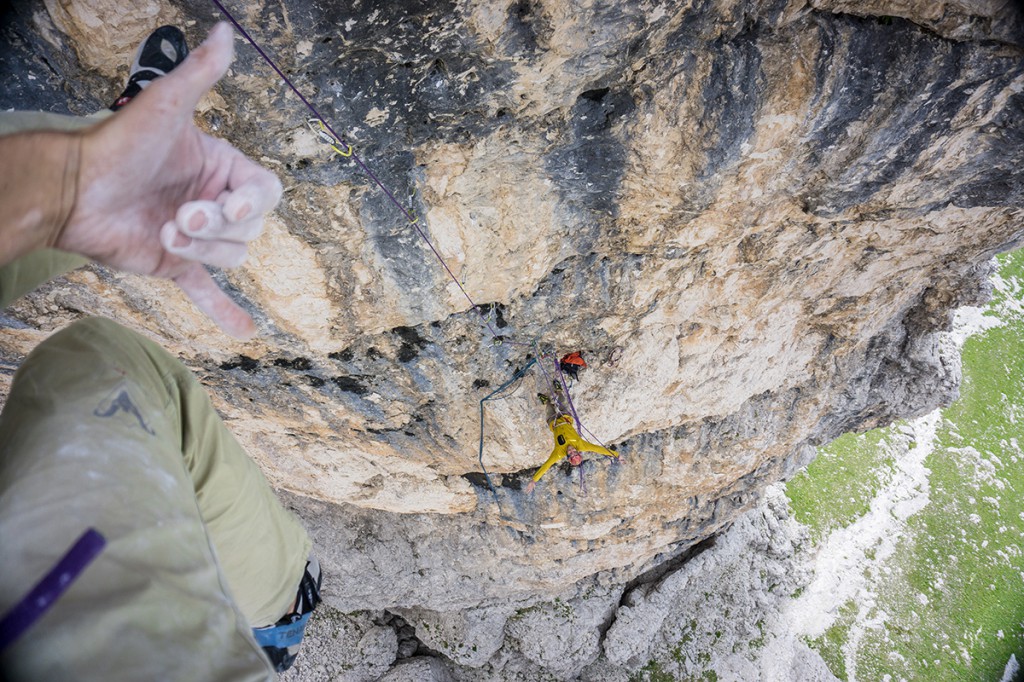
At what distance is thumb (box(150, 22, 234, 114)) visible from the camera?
1449mm

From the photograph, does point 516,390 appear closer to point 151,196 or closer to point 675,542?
point 151,196

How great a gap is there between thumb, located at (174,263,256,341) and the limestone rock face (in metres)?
0.99

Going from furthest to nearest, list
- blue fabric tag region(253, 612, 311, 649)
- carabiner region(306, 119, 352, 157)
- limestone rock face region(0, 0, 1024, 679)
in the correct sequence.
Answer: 1. blue fabric tag region(253, 612, 311, 649)
2. carabiner region(306, 119, 352, 157)
3. limestone rock face region(0, 0, 1024, 679)

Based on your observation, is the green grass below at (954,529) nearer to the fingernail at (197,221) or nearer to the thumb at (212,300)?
the thumb at (212,300)

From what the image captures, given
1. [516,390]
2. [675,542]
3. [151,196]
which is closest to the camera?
[151,196]

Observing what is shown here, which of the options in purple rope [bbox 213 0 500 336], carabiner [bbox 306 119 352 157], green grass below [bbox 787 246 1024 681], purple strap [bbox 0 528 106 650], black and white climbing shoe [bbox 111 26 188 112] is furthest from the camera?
green grass below [bbox 787 246 1024 681]

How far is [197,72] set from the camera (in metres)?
1.47

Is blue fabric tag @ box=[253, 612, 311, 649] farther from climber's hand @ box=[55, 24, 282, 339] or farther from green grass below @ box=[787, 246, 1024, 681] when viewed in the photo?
green grass below @ box=[787, 246, 1024, 681]

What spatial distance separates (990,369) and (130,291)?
15.3 meters

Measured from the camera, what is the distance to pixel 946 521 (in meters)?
10.6

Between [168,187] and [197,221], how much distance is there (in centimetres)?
20

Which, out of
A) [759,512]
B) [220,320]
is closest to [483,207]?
[220,320]

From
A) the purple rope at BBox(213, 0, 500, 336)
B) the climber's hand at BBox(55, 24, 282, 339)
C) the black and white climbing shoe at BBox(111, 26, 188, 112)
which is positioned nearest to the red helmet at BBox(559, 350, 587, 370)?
the purple rope at BBox(213, 0, 500, 336)

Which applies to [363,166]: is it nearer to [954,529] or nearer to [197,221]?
[197,221]
